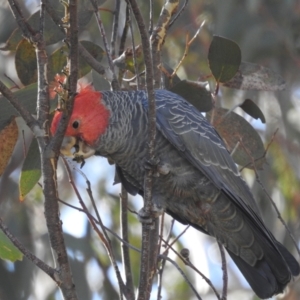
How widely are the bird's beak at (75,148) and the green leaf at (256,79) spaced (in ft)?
1.81

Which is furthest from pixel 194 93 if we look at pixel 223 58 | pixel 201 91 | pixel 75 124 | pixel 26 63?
pixel 26 63

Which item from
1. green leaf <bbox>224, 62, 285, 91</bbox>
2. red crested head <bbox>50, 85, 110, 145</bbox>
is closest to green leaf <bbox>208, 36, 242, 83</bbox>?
green leaf <bbox>224, 62, 285, 91</bbox>

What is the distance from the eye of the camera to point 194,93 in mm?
2166

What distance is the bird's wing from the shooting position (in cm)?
213

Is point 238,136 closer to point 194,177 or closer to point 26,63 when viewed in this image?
point 194,177

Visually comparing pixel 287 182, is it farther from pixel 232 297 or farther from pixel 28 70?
pixel 28 70

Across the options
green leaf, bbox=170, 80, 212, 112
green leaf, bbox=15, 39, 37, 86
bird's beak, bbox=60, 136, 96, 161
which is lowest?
bird's beak, bbox=60, 136, 96, 161

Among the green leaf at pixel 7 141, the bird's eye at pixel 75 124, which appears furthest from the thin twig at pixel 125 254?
the green leaf at pixel 7 141

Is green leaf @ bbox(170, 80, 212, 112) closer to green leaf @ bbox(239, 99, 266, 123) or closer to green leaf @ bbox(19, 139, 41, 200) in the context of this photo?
green leaf @ bbox(239, 99, 266, 123)

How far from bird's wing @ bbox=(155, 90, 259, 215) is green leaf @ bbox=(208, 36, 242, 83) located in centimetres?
19

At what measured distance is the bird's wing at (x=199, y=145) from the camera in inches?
83.7

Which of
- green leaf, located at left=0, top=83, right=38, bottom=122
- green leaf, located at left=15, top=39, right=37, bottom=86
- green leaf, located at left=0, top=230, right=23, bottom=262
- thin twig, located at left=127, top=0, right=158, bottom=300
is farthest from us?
green leaf, located at left=15, top=39, right=37, bottom=86

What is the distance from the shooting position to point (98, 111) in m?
2.05

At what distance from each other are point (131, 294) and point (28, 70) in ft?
2.90
